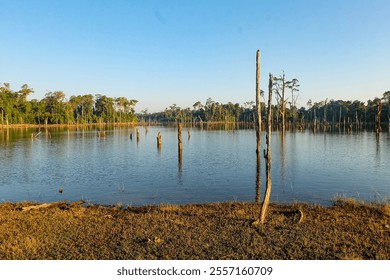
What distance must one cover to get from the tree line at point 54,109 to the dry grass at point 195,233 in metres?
109

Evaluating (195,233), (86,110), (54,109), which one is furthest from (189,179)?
(86,110)

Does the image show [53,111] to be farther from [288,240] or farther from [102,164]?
[288,240]

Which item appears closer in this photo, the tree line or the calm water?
the calm water

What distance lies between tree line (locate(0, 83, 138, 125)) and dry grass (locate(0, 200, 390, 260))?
4303 inches

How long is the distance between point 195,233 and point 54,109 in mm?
146944

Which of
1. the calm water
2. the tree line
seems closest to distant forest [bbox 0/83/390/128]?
the tree line

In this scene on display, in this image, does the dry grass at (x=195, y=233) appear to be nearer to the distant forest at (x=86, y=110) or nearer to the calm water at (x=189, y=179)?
the calm water at (x=189, y=179)

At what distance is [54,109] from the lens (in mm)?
140000

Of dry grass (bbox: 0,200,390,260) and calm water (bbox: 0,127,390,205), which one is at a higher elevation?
dry grass (bbox: 0,200,390,260)

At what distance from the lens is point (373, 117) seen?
136m

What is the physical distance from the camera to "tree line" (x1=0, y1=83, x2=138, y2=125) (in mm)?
117375

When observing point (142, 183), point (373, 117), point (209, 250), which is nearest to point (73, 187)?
point (142, 183)

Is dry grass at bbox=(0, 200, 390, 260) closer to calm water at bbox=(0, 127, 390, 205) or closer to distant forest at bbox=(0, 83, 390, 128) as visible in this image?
calm water at bbox=(0, 127, 390, 205)

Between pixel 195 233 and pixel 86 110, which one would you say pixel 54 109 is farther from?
pixel 195 233
